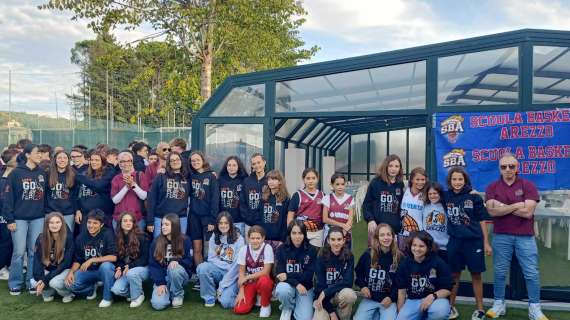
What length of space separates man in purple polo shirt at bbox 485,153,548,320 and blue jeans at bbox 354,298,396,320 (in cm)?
113

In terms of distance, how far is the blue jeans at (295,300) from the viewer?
4383mm

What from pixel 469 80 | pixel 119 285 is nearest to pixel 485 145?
pixel 469 80

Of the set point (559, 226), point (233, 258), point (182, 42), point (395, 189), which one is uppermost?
point (182, 42)

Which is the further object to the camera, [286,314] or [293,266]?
[293,266]

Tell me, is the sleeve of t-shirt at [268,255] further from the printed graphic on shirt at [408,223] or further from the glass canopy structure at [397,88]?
the glass canopy structure at [397,88]

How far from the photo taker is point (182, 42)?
1241 cm

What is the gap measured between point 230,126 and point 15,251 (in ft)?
9.32

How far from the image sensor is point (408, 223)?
4.61 m

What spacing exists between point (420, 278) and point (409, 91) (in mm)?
2430

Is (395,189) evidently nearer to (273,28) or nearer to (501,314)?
(501,314)

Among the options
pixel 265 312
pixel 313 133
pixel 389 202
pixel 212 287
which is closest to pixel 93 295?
pixel 212 287

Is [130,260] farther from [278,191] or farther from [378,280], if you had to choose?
[378,280]

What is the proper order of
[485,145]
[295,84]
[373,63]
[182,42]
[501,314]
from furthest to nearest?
[182,42], [295,84], [373,63], [485,145], [501,314]

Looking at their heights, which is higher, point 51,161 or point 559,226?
point 51,161
